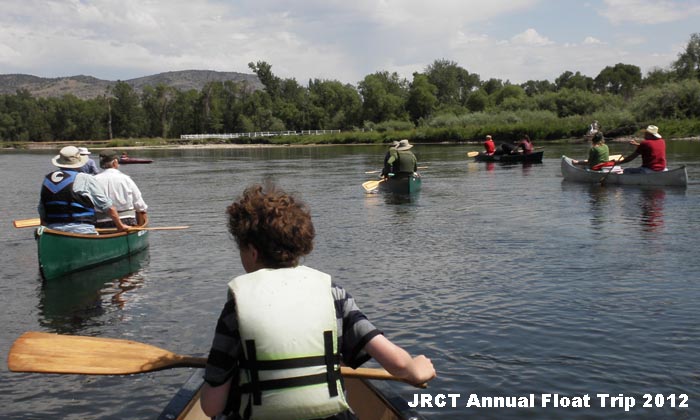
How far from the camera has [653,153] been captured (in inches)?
749

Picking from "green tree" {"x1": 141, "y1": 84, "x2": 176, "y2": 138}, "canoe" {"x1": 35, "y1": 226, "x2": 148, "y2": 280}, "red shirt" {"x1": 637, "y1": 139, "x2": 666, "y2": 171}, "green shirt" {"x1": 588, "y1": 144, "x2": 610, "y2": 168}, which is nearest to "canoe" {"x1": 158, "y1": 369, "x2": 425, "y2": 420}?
"canoe" {"x1": 35, "y1": 226, "x2": 148, "y2": 280}

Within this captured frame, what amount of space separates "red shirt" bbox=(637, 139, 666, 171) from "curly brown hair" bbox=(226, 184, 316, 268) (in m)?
17.7

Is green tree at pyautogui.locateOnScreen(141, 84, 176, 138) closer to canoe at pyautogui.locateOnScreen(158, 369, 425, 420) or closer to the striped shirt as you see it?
canoe at pyautogui.locateOnScreen(158, 369, 425, 420)

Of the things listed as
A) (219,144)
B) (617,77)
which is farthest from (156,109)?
(617,77)

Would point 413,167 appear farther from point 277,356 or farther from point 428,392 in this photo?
point 277,356

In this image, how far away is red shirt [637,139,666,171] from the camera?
61.5 ft

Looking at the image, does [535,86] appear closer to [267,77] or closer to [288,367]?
[267,77]

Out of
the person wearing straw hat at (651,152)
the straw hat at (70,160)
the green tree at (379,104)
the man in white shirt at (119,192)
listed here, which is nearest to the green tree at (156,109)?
the green tree at (379,104)

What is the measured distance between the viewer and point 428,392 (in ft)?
19.1

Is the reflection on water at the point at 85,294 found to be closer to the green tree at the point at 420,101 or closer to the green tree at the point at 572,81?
the green tree at the point at 420,101

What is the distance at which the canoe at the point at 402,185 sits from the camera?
66.0 feet

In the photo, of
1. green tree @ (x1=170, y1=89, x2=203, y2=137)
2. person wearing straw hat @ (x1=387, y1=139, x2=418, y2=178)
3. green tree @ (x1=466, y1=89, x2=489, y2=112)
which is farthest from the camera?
green tree @ (x1=170, y1=89, x2=203, y2=137)

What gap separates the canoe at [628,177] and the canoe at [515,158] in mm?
10474

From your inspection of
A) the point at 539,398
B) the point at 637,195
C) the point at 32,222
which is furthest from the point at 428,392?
the point at 637,195
